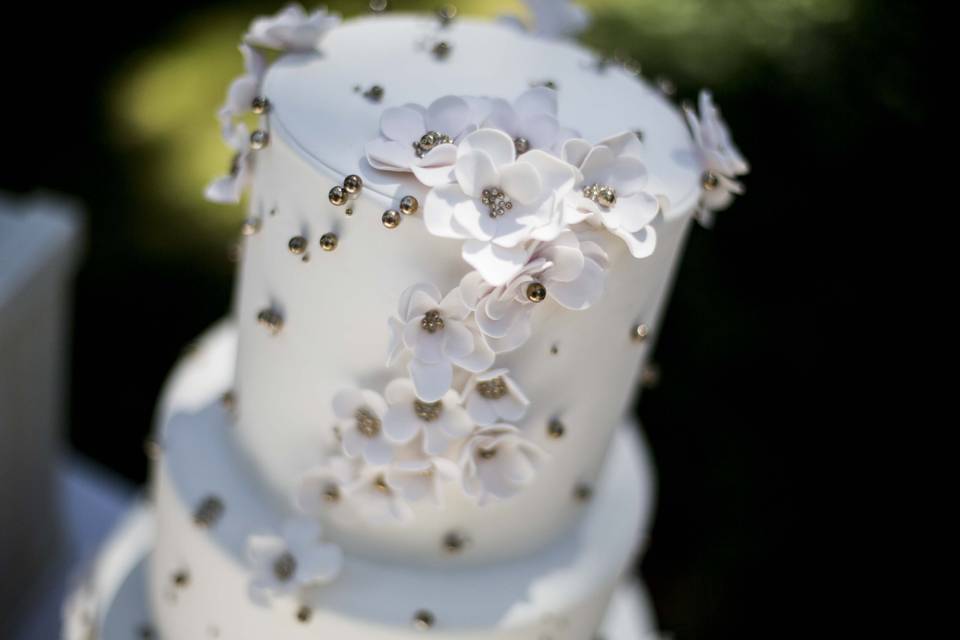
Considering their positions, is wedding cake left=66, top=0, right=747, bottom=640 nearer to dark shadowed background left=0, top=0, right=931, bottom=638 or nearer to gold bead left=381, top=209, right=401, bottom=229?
gold bead left=381, top=209, right=401, bottom=229

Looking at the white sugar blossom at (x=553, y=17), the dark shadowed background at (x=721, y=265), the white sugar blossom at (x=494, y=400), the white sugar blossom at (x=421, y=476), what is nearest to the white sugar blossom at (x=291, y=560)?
the white sugar blossom at (x=421, y=476)

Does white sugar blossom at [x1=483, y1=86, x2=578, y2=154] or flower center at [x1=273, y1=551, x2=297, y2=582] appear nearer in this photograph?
white sugar blossom at [x1=483, y1=86, x2=578, y2=154]

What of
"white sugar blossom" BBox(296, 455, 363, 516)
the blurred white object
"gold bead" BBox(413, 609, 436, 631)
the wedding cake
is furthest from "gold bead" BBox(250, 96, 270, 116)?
the blurred white object

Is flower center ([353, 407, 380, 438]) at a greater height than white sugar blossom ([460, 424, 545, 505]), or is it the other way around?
flower center ([353, 407, 380, 438])

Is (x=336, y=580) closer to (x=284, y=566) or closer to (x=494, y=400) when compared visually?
(x=284, y=566)

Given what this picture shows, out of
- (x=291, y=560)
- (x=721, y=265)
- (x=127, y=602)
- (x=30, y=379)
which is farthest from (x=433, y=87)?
(x=721, y=265)
